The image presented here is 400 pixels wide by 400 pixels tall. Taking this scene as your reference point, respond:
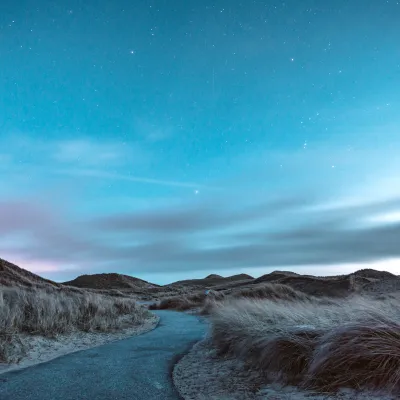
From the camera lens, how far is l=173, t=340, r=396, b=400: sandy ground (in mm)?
5521

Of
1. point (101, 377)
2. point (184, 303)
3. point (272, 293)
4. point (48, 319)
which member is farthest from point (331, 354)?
point (272, 293)

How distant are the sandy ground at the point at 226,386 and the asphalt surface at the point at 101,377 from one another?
29 cm

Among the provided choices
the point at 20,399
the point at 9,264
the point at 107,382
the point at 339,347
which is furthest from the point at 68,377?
the point at 9,264

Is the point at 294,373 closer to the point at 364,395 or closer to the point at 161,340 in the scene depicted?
the point at 364,395

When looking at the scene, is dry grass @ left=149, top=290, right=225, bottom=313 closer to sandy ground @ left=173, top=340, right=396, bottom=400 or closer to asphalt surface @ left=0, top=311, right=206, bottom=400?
asphalt surface @ left=0, top=311, right=206, bottom=400

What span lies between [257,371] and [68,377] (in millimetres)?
3308

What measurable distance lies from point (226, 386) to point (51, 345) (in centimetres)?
537

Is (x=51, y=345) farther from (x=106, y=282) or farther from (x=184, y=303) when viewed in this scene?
(x=106, y=282)

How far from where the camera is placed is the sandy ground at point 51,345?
8567 mm

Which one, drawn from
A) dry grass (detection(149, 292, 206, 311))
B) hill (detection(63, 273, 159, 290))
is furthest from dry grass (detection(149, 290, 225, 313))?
hill (detection(63, 273, 159, 290))

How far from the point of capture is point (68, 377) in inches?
275

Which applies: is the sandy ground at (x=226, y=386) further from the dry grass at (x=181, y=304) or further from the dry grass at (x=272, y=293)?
the dry grass at (x=272, y=293)

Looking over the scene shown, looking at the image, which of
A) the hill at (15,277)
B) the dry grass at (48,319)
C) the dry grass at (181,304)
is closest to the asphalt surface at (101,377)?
the dry grass at (48,319)

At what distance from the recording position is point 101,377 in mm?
7023
